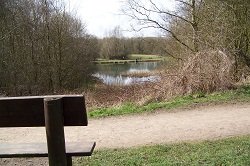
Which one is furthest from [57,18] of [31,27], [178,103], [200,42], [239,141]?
[239,141]

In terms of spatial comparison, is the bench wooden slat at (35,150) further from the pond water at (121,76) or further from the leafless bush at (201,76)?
the pond water at (121,76)

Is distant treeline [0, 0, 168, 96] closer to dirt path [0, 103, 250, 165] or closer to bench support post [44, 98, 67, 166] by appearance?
dirt path [0, 103, 250, 165]

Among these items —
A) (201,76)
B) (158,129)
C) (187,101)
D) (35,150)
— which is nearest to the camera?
(35,150)

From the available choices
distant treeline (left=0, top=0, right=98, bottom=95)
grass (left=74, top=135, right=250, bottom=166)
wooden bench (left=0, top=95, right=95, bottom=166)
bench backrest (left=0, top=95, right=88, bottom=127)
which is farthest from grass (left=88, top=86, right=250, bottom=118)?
distant treeline (left=0, top=0, right=98, bottom=95)

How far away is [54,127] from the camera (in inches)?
137

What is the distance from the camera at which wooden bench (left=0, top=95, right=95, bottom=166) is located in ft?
11.4

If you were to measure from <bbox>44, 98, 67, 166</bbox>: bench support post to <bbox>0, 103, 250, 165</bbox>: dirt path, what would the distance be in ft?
12.9

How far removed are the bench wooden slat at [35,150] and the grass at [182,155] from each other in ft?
6.58

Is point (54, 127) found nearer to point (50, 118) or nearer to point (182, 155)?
point (50, 118)

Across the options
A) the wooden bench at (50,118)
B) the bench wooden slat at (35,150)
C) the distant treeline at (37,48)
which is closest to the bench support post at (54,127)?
the wooden bench at (50,118)

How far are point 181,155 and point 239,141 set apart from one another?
126cm

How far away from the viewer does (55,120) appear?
348 centimetres

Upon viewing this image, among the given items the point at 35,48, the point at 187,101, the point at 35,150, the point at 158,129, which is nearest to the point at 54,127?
the point at 35,150

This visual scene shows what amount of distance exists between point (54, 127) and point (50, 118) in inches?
3.4
